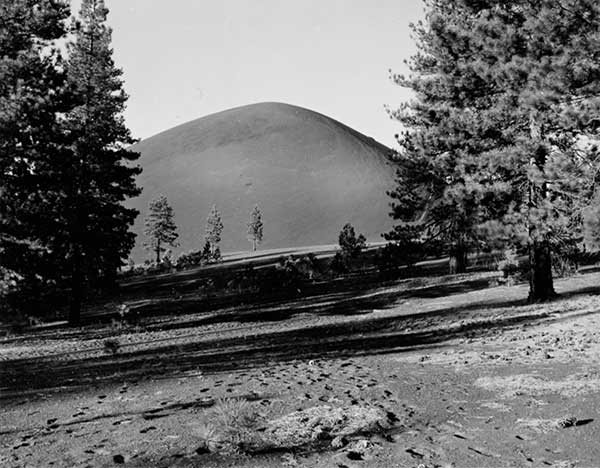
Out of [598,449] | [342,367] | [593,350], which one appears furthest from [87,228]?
[598,449]

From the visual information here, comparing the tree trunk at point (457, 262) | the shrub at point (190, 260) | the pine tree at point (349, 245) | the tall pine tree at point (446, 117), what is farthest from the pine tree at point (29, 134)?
the shrub at point (190, 260)

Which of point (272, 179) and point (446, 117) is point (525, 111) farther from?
point (272, 179)

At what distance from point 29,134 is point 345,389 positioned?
53.5 feet

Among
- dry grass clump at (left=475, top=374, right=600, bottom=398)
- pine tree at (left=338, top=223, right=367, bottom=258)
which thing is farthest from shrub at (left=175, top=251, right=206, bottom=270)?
dry grass clump at (left=475, top=374, right=600, bottom=398)

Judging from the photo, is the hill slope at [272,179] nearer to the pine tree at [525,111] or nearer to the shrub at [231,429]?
the pine tree at [525,111]

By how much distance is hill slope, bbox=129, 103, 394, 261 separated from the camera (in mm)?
136125

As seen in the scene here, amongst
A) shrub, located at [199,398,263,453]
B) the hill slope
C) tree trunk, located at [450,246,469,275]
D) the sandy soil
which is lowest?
the sandy soil

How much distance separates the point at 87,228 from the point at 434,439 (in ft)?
72.7

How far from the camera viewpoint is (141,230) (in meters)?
140

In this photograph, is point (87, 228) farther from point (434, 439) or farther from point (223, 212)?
point (223, 212)

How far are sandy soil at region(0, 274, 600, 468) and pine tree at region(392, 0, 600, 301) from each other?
2.60 metres

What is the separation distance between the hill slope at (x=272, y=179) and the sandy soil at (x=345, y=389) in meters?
109

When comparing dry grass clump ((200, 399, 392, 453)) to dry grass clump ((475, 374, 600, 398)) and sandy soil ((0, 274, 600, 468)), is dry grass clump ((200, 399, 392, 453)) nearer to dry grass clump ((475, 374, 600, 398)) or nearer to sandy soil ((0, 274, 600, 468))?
sandy soil ((0, 274, 600, 468))

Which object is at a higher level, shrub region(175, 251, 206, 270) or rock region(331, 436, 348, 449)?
shrub region(175, 251, 206, 270)
